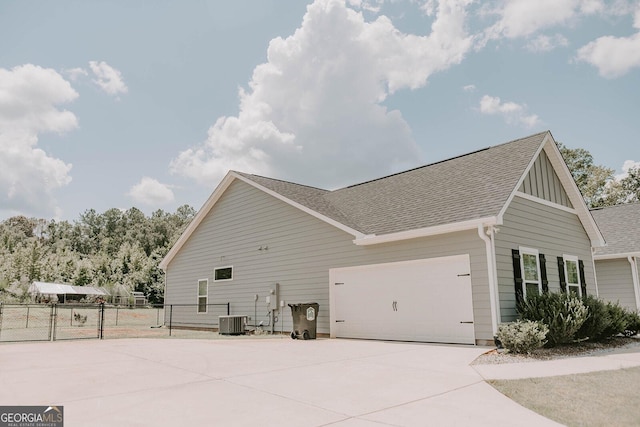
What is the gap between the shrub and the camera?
10.3 m

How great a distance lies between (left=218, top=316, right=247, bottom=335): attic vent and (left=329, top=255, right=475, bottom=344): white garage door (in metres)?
3.59

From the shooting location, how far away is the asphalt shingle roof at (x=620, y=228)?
624 inches

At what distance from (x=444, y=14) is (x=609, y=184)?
1127 inches

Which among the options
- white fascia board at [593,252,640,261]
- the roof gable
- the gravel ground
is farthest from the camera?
white fascia board at [593,252,640,261]

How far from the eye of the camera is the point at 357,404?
15.6ft

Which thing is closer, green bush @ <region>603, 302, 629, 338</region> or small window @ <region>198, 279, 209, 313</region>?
green bush @ <region>603, 302, 629, 338</region>

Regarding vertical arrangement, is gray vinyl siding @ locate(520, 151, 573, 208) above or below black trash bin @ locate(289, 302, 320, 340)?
above

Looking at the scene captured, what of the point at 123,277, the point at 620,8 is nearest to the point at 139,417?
the point at 620,8

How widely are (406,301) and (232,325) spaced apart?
252 inches

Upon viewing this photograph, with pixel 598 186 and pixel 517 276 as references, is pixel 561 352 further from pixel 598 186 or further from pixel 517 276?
pixel 598 186

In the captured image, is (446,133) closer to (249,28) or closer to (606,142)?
(249,28)

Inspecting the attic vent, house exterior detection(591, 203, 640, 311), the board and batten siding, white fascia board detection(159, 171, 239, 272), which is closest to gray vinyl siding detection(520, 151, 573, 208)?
the board and batten siding

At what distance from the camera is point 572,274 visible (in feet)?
44.3

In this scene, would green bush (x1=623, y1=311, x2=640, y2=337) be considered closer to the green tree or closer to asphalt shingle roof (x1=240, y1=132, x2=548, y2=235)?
asphalt shingle roof (x1=240, y1=132, x2=548, y2=235)
